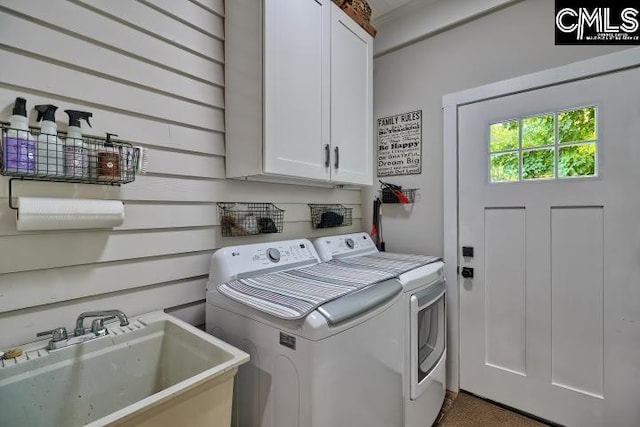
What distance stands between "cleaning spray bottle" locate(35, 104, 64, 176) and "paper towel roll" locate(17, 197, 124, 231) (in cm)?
10

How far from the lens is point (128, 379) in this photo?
1157 mm

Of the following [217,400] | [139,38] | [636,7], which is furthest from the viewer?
[636,7]


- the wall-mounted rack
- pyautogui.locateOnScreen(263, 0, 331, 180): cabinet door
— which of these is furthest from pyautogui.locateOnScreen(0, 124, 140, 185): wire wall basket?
the wall-mounted rack

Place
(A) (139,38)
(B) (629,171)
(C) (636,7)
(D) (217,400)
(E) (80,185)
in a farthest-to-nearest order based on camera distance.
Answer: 1. (C) (636,7)
2. (B) (629,171)
3. (A) (139,38)
4. (E) (80,185)
5. (D) (217,400)

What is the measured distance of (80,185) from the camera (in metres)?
1.16

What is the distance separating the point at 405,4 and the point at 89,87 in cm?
212

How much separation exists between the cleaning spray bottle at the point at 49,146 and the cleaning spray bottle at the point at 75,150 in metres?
0.02

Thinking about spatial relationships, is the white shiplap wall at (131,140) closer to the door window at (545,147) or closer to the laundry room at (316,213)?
the laundry room at (316,213)

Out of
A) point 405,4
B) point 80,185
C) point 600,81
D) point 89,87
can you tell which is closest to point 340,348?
point 80,185

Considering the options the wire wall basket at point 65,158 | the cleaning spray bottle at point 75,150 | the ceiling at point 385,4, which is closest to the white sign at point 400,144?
the ceiling at point 385,4

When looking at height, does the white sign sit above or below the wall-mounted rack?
above

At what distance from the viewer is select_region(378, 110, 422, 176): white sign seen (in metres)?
2.30

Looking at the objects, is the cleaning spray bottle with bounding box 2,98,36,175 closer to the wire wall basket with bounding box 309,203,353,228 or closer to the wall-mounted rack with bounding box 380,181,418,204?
the wire wall basket with bounding box 309,203,353,228

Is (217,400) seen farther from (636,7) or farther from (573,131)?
(636,7)
